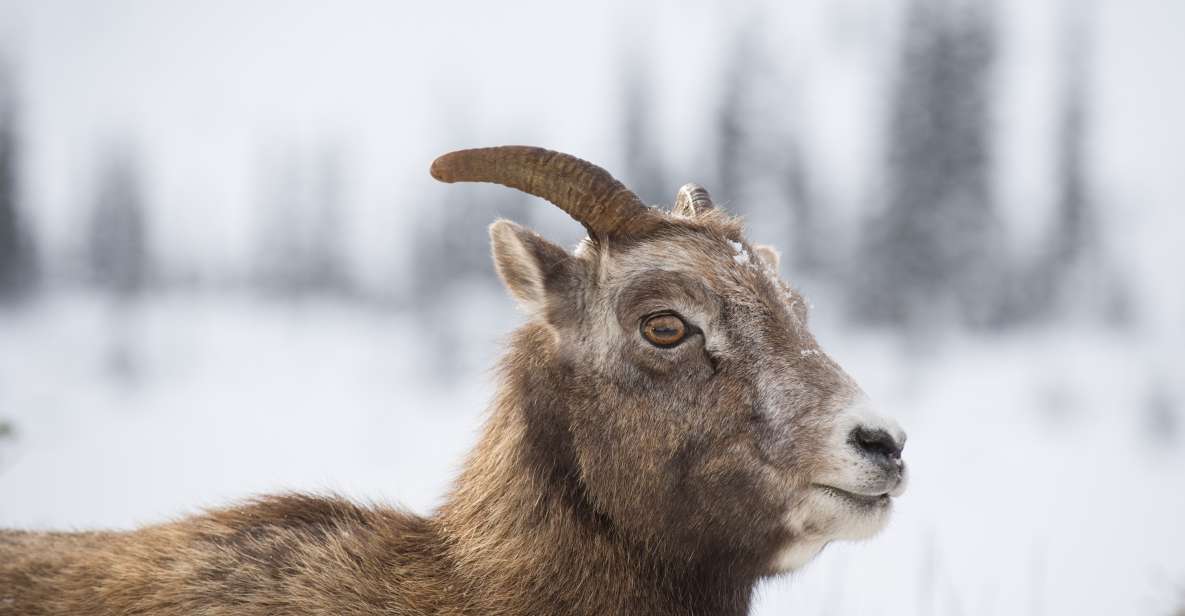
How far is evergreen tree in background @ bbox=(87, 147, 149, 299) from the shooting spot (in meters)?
46.0

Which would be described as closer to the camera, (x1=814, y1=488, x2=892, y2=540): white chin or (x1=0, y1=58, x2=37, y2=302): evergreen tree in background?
(x1=814, y1=488, x2=892, y2=540): white chin

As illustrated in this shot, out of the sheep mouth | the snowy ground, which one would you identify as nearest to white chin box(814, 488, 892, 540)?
the sheep mouth

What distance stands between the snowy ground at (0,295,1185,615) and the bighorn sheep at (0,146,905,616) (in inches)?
22.1

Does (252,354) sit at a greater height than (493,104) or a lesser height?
lesser

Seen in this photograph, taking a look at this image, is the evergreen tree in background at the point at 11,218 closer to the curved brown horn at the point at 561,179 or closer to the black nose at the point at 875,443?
the curved brown horn at the point at 561,179

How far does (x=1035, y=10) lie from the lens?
49.9 m

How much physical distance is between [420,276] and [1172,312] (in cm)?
2534

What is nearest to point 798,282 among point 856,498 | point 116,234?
point 116,234

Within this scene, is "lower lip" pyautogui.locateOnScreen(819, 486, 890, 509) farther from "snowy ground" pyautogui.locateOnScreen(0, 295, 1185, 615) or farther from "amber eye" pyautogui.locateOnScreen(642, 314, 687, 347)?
"snowy ground" pyautogui.locateOnScreen(0, 295, 1185, 615)

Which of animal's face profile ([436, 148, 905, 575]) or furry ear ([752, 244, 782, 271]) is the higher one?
furry ear ([752, 244, 782, 271])

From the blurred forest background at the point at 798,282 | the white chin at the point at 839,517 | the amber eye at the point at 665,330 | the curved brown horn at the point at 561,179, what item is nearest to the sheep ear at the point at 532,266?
the curved brown horn at the point at 561,179

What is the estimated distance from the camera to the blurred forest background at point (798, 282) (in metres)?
16.8

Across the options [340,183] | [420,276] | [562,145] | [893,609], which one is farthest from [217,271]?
[893,609]

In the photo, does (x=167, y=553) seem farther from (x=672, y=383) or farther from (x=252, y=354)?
(x=252, y=354)
